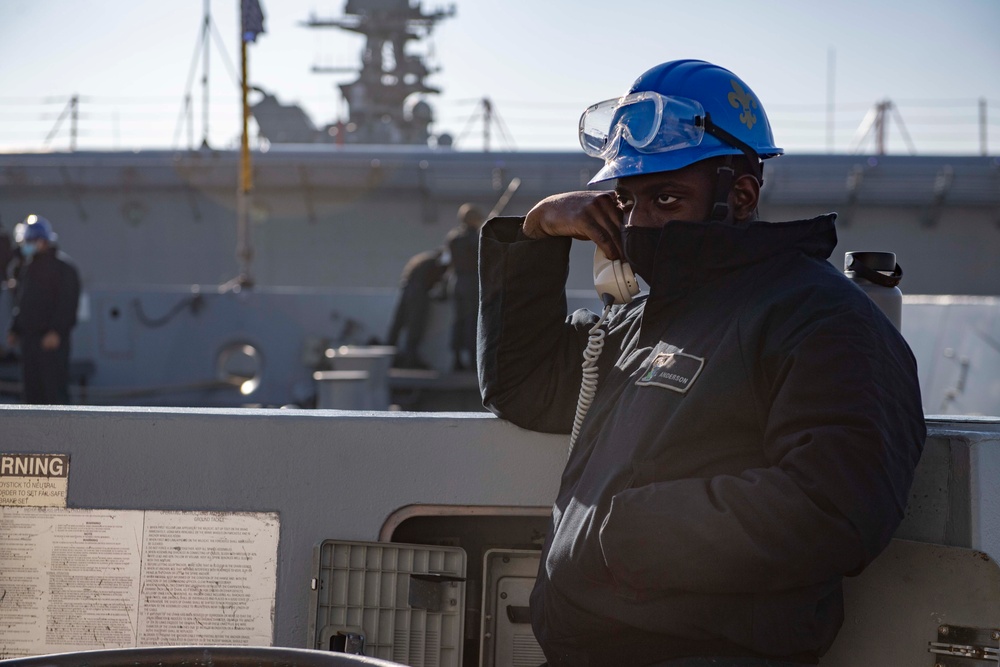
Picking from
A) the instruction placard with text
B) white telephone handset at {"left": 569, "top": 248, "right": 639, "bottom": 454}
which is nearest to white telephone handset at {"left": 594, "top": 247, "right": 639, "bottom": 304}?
white telephone handset at {"left": 569, "top": 248, "right": 639, "bottom": 454}

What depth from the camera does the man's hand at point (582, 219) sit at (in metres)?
2.30

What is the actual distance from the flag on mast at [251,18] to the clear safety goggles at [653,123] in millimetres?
10707

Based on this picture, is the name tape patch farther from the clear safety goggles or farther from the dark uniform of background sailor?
the dark uniform of background sailor

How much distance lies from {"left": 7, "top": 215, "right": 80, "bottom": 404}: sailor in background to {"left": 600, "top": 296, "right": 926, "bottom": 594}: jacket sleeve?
8805mm

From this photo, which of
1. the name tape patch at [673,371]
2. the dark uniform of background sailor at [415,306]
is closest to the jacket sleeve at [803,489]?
the name tape patch at [673,371]

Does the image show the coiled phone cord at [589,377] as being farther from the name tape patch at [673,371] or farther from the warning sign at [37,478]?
the warning sign at [37,478]

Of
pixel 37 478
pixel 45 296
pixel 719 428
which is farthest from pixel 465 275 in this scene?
pixel 719 428

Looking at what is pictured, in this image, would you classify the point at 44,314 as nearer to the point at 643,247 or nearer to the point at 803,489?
the point at 643,247

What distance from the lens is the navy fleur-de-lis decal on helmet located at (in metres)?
2.13

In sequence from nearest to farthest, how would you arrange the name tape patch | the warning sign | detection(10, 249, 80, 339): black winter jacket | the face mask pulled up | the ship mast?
the name tape patch → the face mask pulled up → the warning sign → detection(10, 249, 80, 339): black winter jacket → the ship mast

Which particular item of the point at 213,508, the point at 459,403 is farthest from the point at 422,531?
the point at 459,403

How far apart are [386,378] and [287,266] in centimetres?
905

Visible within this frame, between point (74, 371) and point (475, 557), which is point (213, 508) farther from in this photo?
point (74, 371)

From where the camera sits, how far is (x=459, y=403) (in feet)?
37.9
